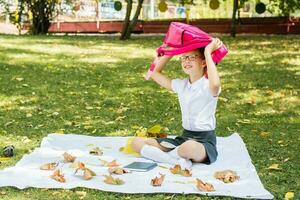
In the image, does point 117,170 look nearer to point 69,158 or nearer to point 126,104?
point 69,158

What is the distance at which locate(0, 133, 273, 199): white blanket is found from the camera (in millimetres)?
3691

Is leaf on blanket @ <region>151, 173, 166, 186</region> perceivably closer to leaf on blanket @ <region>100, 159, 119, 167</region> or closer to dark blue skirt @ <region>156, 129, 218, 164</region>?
leaf on blanket @ <region>100, 159, 119, 167</region>

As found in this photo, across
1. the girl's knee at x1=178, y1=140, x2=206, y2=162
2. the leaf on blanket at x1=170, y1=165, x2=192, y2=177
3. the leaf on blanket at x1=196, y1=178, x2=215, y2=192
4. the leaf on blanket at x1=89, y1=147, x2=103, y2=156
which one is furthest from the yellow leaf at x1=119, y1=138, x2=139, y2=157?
the leaf on blanket at x1=196, y1=178, x2=215, y2=192

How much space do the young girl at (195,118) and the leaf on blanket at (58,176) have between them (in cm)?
85

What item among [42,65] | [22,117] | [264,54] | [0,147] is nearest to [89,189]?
[0,147]

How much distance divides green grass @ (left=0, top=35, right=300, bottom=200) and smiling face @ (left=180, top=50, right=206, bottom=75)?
879mm

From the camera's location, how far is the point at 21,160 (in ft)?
14.1

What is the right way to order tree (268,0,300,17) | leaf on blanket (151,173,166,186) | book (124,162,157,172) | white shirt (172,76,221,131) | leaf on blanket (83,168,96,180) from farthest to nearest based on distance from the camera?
tree (268,0,300,17) < white shirt (172,76,221,131) < book (124,162,157,172) < leaf on blanket (83,168,96,180) < leaf on blanket (151,173,166,186)

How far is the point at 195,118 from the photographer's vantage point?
451cm

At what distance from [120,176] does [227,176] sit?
2.51 feet

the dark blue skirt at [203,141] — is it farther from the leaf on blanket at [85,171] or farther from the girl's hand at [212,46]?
the leaf on blanket at [85,171]

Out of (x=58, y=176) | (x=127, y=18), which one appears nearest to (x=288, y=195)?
(x=58, y=176)

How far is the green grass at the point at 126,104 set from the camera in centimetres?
461

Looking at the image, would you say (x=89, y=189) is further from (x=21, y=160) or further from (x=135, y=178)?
(x=21, y=160)
